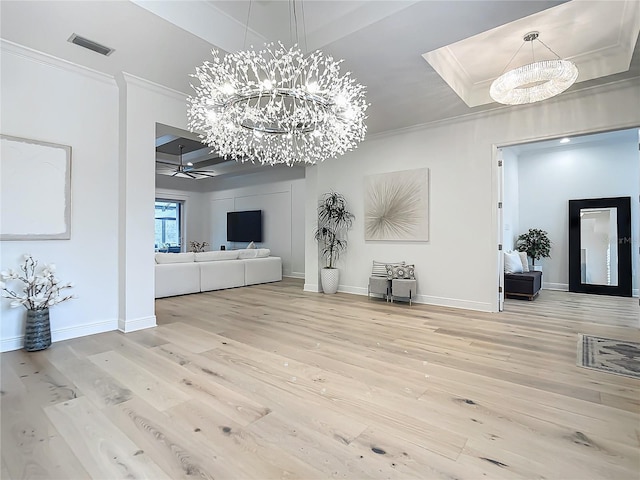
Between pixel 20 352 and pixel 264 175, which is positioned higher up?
pixel 264 175

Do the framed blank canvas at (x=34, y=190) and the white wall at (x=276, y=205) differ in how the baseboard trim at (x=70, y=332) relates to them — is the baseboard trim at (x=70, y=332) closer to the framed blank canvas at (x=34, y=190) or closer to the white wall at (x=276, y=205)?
the framed blank canvas at (x=34, y=190)

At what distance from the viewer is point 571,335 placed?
362 cm

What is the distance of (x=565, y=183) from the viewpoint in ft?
22.9

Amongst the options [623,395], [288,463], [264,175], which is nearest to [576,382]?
[623,395]

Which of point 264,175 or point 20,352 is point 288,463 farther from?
point 264,175

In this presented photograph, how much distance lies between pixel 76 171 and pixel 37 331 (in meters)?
1.71

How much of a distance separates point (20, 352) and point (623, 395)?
5.05 m

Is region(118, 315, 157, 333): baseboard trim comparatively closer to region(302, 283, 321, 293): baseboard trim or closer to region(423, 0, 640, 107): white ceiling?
region(302, 283, 321, 293): baseboard trim

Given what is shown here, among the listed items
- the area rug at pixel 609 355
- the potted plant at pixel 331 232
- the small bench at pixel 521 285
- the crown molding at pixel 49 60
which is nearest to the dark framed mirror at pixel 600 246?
the small bench at pixel 521 285

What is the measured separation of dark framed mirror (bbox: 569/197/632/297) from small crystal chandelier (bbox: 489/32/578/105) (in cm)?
442

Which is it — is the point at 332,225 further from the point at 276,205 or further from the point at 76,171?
the point at 76,171

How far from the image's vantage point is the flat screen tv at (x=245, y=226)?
9.54 meters

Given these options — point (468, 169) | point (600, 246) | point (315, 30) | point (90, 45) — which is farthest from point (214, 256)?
point (600, 246)

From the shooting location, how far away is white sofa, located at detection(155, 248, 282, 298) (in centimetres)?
586
